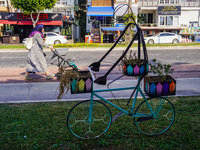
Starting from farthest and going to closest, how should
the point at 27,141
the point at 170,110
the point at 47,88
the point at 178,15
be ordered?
the point at 178,15 < the point at 47,88 < the point at 170,110 < the point at 27,141

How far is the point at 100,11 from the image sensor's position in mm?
40969

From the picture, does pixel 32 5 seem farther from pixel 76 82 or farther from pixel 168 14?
pixel 76 82

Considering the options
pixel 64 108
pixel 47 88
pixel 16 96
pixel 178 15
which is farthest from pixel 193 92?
pixel 178 15

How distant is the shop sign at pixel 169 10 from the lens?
43.2m

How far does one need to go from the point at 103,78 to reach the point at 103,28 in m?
35.3

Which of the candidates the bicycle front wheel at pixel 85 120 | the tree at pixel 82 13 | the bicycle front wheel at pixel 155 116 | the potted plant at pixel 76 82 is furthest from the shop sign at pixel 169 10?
the potted plant at pixel 76 82

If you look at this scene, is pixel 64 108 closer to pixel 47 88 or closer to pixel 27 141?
pixel 27 141

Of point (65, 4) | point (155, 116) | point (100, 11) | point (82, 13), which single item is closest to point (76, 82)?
point (155, 116)

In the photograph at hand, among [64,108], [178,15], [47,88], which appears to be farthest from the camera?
[178,15]

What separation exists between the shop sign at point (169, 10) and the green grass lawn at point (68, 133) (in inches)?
1577

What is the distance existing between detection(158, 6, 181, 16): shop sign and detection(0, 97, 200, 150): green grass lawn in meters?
40.1

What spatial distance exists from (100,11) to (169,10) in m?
11.3

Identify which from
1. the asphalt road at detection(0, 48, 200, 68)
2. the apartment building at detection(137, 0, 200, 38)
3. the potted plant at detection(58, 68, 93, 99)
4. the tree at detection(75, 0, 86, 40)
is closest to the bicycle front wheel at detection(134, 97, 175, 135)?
the potted plant at detection(58, 68, 93, 99)

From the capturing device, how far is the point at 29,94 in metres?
Result: 7.01
